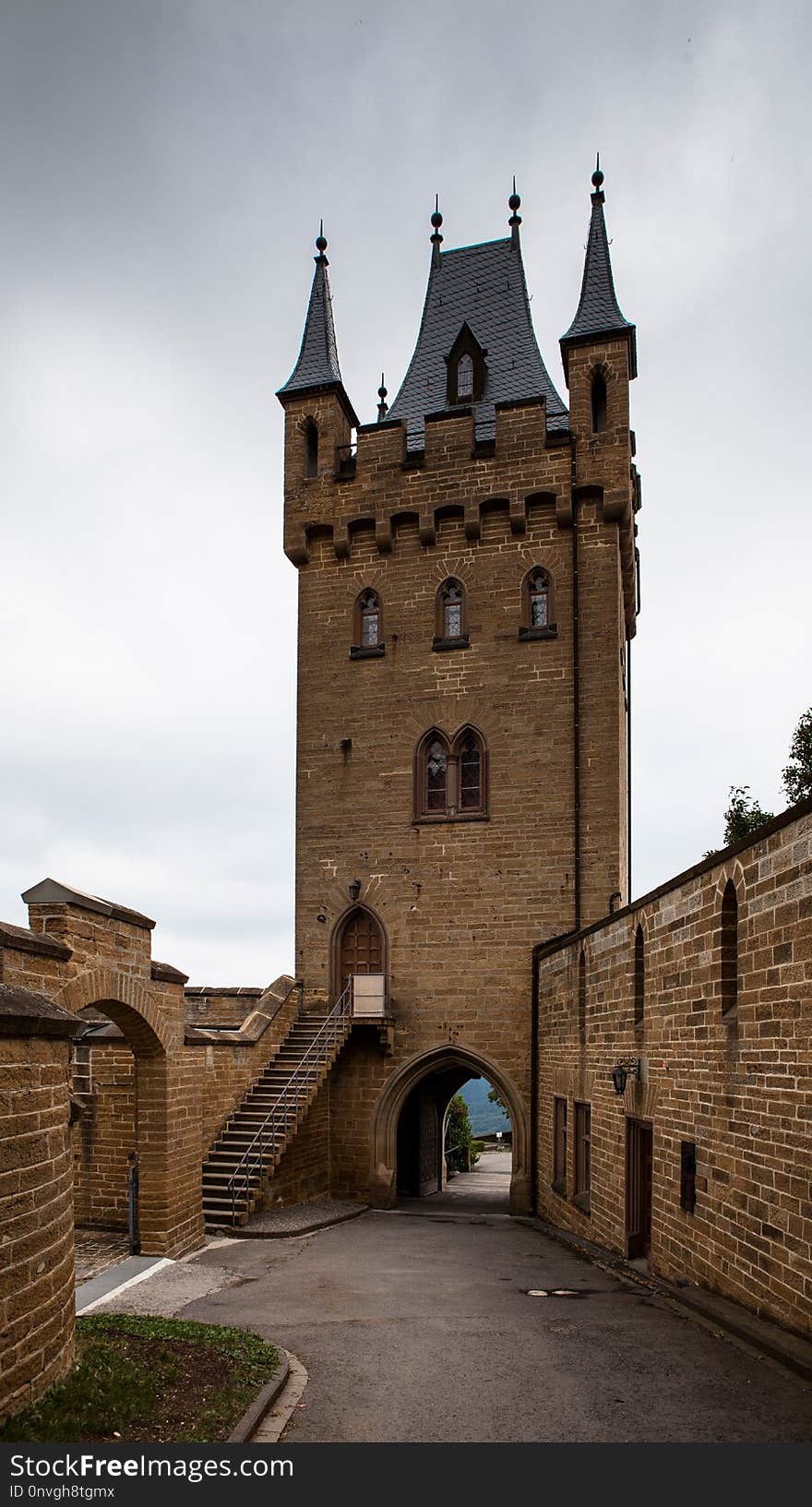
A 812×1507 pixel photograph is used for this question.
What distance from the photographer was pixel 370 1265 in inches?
521

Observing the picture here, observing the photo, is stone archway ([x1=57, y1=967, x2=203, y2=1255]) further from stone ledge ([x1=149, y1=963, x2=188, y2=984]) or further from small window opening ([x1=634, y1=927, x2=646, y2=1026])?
small window opening ([x1=634, y1=927, x2=646, y2=1026])

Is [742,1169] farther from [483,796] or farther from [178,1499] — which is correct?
[483,796]

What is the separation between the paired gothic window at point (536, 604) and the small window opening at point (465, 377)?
16.7ft

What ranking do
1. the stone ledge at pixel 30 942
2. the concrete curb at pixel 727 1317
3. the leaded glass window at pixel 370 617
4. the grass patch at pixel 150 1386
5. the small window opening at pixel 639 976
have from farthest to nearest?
the leaded glass window at pixel 370 617 < the small window opening at pixel 639 976 < the stone ledge at pixel 30 942 < the concrete curb at pixel 727 1317 < the grass patch at pixel 150 1386

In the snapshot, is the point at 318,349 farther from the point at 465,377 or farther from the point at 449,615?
the point at 449,615

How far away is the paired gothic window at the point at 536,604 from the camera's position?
71.1ft

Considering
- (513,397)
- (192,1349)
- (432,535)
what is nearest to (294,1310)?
(192,1349)

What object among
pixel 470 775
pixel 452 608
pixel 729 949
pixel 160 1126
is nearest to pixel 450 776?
pixel 470 775

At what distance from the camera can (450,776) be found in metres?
21.6

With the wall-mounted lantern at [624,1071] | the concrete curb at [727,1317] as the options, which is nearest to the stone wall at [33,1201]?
the concrete curb at [727,1317]

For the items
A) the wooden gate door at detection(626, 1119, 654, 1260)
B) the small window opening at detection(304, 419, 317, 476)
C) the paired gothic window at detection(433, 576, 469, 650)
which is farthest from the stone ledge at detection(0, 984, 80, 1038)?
the small window opening at detection(304, 419, 317, 476)

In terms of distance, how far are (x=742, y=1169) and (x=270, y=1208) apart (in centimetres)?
1035

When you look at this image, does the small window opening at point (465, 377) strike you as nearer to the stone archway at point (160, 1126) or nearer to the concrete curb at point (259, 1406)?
the stone archway at point (160, 1126)

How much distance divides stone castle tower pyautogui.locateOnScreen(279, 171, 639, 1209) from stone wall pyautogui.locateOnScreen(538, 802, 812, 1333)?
590 cm
